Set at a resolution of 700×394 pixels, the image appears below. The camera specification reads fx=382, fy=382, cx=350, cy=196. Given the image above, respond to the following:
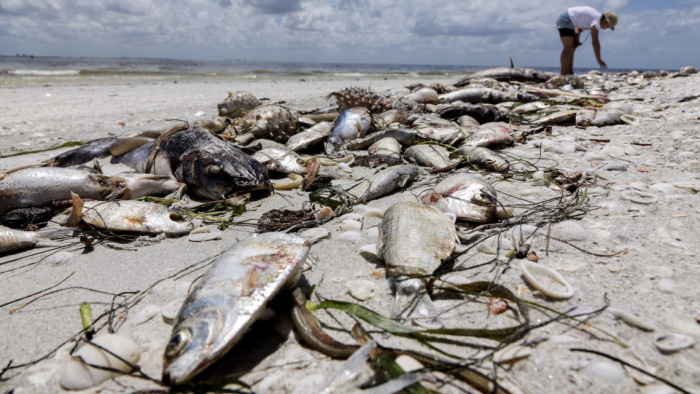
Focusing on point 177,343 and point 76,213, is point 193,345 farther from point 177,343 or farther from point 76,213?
point 76,213

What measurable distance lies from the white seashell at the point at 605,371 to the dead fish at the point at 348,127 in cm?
384

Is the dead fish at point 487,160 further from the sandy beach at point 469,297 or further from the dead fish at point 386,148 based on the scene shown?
the dead fish at point 386,148

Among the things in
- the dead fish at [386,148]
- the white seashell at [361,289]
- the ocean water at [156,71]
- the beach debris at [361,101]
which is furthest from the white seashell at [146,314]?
the ocean water at [156,71]

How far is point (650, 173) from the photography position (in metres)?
3.38

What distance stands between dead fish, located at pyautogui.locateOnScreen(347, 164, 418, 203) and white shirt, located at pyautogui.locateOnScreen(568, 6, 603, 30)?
1251 centimetres

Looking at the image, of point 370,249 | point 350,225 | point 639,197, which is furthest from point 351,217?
point 639,197

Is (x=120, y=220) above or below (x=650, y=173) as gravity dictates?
below

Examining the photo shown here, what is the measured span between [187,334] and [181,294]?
0.69m

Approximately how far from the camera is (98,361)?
146 cm

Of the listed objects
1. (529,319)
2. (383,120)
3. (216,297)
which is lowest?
(529,319)

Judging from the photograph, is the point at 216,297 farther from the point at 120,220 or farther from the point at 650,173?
the point at 650,173

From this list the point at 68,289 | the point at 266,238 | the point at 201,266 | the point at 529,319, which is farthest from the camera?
the point at 201,266

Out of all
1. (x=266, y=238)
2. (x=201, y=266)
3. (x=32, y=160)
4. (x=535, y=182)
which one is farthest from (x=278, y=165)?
(x=32, y=160)

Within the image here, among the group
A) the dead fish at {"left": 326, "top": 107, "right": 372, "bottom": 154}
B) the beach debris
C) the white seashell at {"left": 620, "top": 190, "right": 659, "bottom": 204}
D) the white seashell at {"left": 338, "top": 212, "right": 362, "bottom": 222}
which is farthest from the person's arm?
the white seashell at {"left": 338, "top": 212, "right": 362, "bottom": 222}
